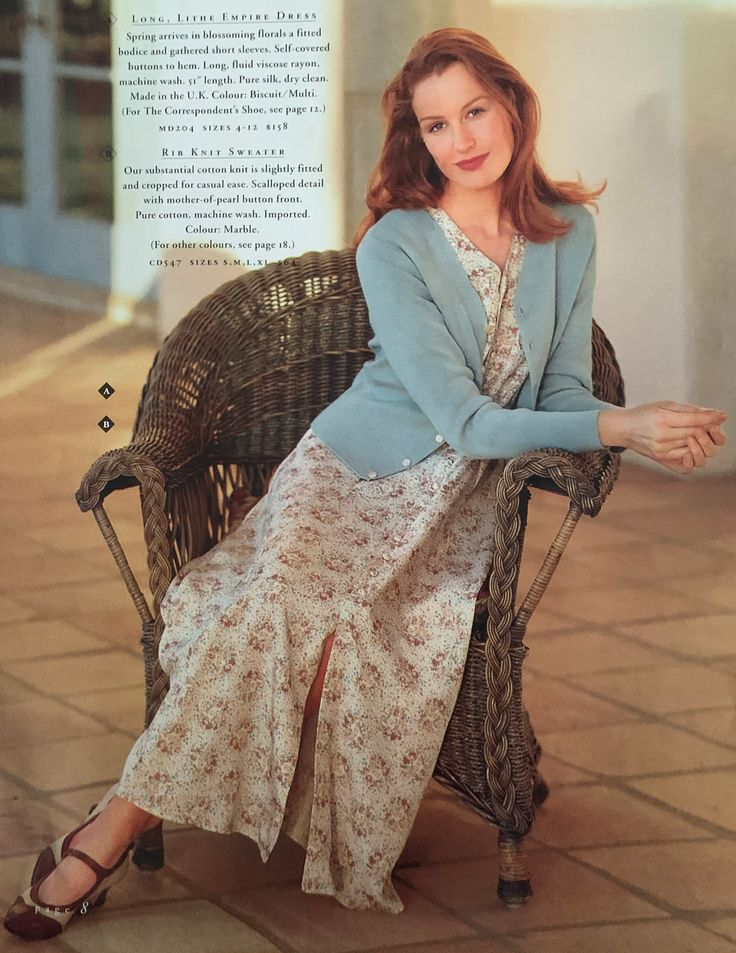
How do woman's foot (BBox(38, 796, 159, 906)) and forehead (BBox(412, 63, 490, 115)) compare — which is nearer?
woman's foot (BBox(38, 796, 159, 906))

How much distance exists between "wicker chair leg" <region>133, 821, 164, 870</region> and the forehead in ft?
4.03

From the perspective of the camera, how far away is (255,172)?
9.23ft

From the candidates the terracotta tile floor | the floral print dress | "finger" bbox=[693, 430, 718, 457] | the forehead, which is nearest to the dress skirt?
the floral print dress

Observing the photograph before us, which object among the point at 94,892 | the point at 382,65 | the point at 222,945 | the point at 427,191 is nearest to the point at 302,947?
the point at 222,945

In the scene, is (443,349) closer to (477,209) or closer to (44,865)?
(477,209)

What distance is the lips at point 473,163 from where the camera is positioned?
7.84 ft

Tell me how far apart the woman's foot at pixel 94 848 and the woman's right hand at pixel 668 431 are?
0.89 meters

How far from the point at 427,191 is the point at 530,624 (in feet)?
3.75

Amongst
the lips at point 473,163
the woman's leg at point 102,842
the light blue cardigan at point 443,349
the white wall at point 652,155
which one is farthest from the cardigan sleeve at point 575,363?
the woman's leg at point 102,842

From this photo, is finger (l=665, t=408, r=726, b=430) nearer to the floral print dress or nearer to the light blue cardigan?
the light blue cardigan

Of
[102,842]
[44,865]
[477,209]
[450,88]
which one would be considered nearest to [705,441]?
[477,209]

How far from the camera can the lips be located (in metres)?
2.39

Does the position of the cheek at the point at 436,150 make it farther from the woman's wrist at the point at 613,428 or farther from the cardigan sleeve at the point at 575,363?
the woman's wrist at the point at 613,428

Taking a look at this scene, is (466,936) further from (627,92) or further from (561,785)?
(627,92)
